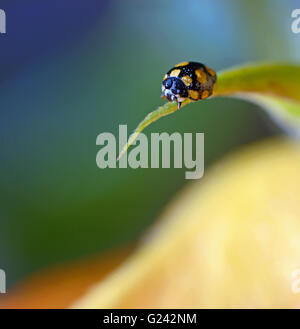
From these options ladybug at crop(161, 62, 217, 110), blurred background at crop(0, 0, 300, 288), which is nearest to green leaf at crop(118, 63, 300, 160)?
ladybug at crop(161, 62, 217, 110)

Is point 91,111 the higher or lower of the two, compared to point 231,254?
higher

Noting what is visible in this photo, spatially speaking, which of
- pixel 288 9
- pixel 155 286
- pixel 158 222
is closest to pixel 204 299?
pixel 155 286

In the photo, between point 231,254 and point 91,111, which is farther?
point 91,111

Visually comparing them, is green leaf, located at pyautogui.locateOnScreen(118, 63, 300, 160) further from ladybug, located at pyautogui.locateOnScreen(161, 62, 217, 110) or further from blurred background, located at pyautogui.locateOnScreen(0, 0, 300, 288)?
blurred background, located at pyautogui.locateOnScreen(0, 0, 300, 288)

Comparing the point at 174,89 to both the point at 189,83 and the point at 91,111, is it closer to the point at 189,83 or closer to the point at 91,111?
the point at 189,83

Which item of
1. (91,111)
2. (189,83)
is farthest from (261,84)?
(91,111)

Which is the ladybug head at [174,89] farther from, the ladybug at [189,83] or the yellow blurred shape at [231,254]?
the yellow blurred shape at [231,254]
